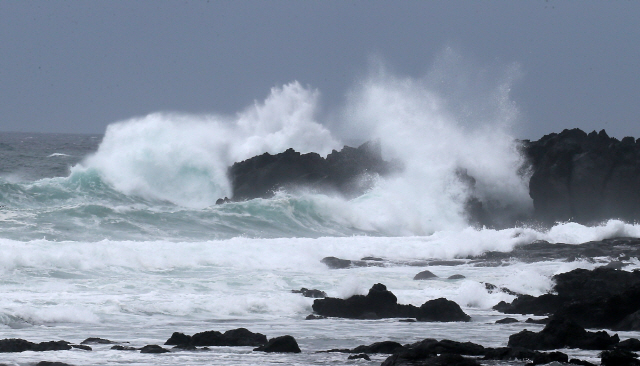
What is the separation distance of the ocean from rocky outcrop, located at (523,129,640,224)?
3.10m

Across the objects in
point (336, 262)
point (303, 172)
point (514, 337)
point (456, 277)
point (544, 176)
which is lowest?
point (514, 337)

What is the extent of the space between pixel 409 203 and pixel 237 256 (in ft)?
54.4

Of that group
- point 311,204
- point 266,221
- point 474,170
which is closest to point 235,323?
point 266,221

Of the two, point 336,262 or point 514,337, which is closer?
point 514,337

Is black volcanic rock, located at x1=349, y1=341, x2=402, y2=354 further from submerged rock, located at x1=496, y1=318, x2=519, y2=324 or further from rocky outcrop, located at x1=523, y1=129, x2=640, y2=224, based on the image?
rocky outcrop, located at x1=523, y1=129, x2=640, y2=224

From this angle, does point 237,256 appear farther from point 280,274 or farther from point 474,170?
point 474,170

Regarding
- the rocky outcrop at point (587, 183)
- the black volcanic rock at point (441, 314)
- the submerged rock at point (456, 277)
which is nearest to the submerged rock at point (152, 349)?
the black volcanic rock at point (441, 314)

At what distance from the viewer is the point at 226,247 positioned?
21969 millimetres

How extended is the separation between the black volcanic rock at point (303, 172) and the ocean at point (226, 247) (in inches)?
31.6

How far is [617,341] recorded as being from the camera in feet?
36.8

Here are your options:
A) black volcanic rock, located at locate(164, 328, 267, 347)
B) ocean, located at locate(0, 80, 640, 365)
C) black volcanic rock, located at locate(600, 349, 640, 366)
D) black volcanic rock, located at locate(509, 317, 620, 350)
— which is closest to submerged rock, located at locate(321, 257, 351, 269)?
ocean, located at locate(0, 80, 640, 365)

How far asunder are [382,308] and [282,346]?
4.20m

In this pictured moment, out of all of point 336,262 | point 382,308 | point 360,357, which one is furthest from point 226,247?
point 360,357

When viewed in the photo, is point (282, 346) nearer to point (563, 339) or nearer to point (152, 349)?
point (152, 349)
